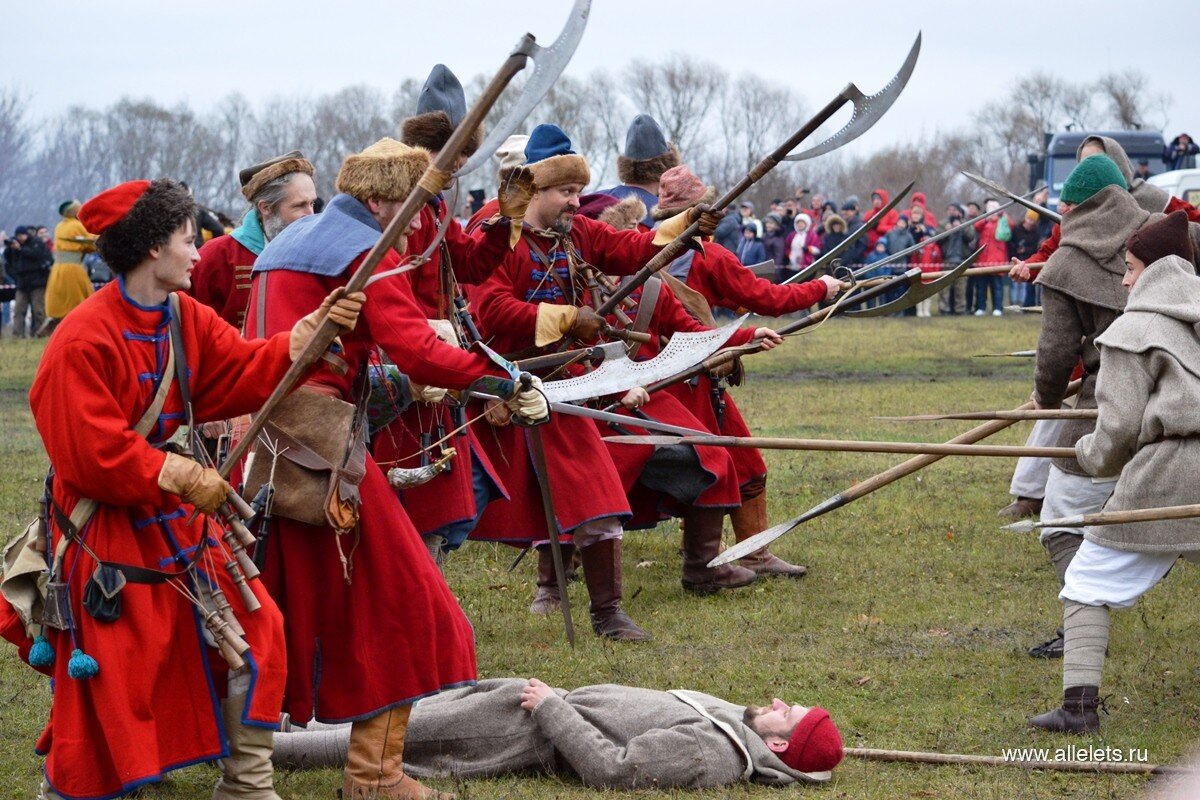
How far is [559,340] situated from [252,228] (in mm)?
1266

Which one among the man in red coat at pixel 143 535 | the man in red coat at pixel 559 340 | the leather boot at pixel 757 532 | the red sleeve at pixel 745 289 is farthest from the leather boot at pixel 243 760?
the leather boot at pixel 757 532

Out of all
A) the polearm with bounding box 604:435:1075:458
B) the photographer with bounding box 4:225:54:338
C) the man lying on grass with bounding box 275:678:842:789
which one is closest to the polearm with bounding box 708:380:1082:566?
the polearm with bounding box 604:435:1075:458

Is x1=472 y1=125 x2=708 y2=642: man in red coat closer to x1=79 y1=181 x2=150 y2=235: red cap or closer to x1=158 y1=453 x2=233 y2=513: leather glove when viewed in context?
x1=79 y1=181 x2=150 y2=235: red cap

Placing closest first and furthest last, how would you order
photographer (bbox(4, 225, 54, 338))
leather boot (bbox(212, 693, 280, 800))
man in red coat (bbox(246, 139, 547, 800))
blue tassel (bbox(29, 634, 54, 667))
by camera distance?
1. blue tassel (bbox(29, 634, 54, 667))
2. leather boot (bbox(212, 693, 280, 800))
3. man in red coat (bbox(246, 139, 547, 800))
4. photographer (bbox(4, 225, 54, 338))

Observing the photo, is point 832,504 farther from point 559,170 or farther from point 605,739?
point 559,170

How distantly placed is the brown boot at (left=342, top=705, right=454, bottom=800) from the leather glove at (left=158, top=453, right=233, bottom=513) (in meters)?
0.93

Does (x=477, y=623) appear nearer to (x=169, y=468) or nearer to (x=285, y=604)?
(x=285, y=604)

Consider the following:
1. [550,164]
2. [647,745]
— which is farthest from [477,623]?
[647,745]

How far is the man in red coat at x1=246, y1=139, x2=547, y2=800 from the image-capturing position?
15.0 ft

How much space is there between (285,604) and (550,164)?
2455 millimetres

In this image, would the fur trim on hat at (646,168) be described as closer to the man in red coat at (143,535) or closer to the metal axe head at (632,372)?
the metal axe head at (632,372)

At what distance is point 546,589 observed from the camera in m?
7.47

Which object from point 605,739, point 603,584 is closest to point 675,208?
point 603,584

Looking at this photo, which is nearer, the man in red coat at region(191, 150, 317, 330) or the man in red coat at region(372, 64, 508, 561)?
the man in red coat at region(372, 64, 508, 561)
